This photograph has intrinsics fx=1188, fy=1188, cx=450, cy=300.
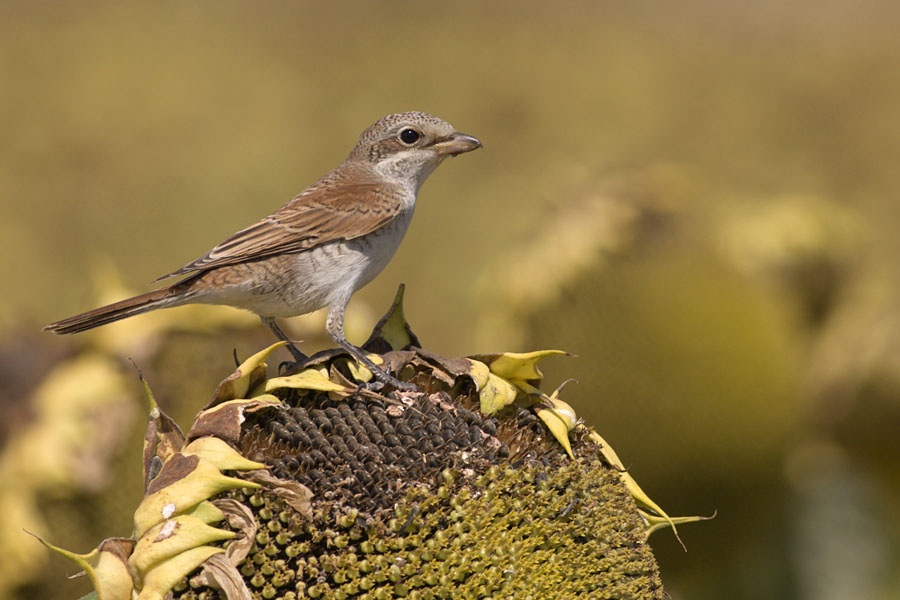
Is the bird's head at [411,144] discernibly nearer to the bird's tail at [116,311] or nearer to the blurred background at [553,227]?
the blurred background at [553,227]

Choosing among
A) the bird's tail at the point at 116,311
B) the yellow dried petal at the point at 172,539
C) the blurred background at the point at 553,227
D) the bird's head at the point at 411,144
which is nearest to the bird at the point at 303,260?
the bird's tail at the point at 116,311

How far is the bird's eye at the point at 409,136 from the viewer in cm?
389

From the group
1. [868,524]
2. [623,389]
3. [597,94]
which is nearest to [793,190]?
[597,94]

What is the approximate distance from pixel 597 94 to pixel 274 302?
11.9m

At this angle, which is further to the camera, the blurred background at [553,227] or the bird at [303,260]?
the blurred background at [553,227]

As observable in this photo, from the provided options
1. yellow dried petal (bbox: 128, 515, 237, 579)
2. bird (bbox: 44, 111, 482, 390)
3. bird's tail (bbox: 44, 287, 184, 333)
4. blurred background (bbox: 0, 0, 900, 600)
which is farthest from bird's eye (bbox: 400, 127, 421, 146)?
yellow dried petal (bbox: 128, 515, 237, 579)

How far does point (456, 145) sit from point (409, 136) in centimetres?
19

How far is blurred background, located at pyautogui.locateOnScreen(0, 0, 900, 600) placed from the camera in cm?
367

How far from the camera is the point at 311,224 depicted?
11.4ft

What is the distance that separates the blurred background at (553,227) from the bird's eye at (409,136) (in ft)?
2.17

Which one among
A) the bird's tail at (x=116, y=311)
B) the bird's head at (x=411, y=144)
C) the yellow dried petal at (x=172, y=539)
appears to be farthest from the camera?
the bird's head at (x=411, y=144)

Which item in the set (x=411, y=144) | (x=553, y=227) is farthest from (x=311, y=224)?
(x=553, y=227)

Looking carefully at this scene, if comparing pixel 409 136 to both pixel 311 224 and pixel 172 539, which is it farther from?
pixel 172 539

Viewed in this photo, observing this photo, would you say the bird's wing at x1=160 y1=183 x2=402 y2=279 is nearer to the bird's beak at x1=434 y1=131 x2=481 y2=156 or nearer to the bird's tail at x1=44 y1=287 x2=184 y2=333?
the bird's tail at x1=44 y1=287 x2=184 y2=333
